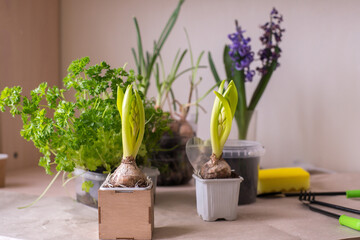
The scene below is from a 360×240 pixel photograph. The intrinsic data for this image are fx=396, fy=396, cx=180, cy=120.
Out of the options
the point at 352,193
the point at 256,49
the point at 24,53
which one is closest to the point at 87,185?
the point at 352,193

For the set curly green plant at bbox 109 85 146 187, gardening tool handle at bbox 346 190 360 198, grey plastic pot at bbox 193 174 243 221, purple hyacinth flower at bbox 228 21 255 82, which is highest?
purple hyacinth flower at bbox 228 21 255 82

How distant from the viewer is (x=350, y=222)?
685 millimetres

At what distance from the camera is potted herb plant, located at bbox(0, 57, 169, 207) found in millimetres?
717

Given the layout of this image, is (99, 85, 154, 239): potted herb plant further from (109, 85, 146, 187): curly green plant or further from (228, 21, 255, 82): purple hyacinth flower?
(228, 21, 255, 82): purple hyacinth flower

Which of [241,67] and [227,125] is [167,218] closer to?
[227,125]

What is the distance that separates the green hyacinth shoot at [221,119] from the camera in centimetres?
74

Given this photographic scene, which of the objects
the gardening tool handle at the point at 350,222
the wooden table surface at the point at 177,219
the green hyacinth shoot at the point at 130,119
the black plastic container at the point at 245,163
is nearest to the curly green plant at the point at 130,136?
the green hyacinth shoot at the point at 130,119

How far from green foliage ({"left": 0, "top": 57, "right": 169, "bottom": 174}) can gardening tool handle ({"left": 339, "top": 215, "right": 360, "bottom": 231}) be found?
16.3 inches

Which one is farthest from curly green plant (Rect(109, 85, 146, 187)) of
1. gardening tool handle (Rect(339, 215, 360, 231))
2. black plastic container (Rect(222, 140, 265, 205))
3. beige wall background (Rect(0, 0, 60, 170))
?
beige wall background (Rect(0, 0, 60, 170))

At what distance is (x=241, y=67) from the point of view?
106cm

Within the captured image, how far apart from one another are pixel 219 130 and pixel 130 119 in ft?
0.58

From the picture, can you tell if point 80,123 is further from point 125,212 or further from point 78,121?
point 125,212

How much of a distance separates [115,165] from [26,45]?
70cm

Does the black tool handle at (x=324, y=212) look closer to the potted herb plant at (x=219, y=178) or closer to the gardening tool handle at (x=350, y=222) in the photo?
the gardening tool handle at (x=350, y=222)
